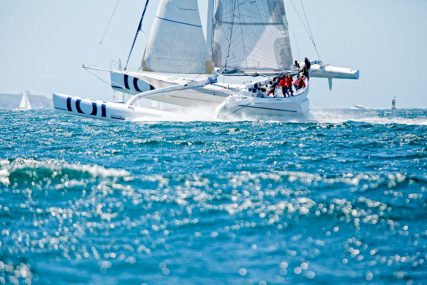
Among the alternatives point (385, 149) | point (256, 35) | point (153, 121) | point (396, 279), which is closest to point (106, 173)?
point (396, 279)

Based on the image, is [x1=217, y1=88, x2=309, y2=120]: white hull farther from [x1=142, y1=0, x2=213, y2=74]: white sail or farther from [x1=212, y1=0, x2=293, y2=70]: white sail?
[x1=212, y1=0, x2=293, y2=70]: white sail

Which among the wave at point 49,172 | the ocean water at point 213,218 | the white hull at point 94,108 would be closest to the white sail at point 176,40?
the white hull at point 94,108

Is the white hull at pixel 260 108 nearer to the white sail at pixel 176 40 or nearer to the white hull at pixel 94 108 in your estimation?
the white sail at pixel 176 40

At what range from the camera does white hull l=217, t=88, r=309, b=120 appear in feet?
91.0

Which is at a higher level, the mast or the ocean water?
the mast

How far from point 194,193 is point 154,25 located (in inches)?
813

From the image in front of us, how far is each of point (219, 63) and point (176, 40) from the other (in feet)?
10.4

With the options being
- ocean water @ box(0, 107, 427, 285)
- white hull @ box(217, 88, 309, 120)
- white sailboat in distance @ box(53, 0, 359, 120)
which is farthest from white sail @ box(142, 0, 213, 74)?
ocean water @ box(0, 107, 427, 285)

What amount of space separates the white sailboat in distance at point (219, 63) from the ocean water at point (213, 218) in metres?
14.2

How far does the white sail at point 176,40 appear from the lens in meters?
28.2

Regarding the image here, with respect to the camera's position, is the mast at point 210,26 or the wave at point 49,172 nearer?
the wave at point 49,172

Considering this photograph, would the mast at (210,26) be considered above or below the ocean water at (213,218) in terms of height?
above

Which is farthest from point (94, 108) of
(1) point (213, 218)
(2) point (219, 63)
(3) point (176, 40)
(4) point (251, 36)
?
(1) point (213, 218)

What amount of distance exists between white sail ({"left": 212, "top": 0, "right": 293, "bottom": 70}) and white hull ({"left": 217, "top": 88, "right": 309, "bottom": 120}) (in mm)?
3253
